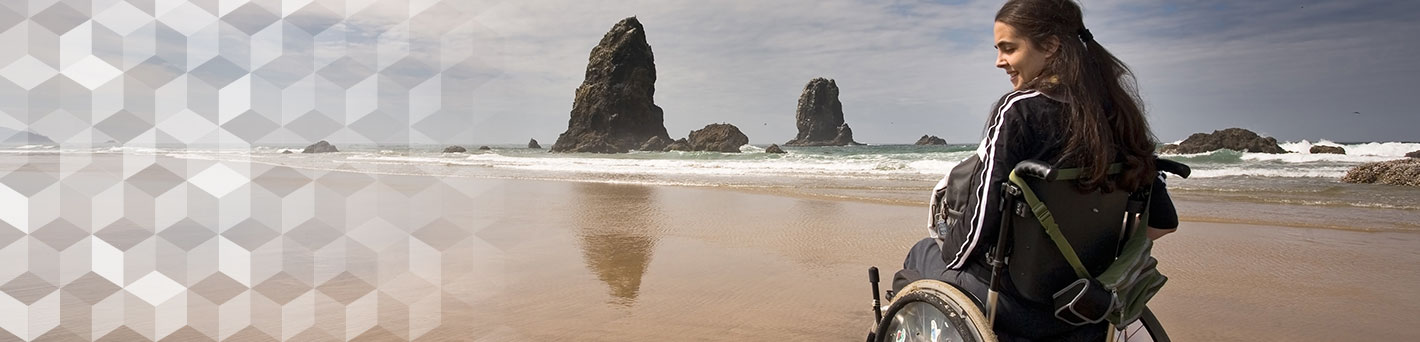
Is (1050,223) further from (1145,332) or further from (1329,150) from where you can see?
(1329,150)

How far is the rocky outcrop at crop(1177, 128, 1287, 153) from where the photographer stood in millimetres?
27603

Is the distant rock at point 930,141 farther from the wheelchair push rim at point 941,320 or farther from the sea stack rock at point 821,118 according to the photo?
the wheelchair push rim at point 941,320

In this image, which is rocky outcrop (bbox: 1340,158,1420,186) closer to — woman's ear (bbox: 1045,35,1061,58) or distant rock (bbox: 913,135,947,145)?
woman's ear (bbox: 1045,35,1061,58)

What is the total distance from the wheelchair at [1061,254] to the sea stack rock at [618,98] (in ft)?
195

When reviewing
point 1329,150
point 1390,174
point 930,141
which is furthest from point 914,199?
point 930,141

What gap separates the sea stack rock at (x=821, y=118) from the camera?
99.4 metres

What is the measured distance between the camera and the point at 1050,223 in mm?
1518

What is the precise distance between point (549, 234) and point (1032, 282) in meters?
4.99

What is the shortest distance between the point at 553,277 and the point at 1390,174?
16417mm

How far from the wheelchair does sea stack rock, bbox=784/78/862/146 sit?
97.7 m

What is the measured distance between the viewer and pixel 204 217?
20.6ft

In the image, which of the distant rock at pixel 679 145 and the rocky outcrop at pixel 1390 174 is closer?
the rocky outcrop at pixel 1390 174

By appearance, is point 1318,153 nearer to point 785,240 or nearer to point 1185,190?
point 1185,190

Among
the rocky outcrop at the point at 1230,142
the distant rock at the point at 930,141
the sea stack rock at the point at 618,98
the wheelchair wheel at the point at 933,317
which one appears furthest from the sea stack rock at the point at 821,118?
the wheelchair wheel at the point at 933,317
